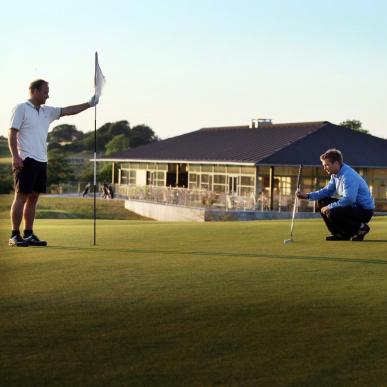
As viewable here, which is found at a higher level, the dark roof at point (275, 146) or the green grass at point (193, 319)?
the dark roof at point (275, 146)

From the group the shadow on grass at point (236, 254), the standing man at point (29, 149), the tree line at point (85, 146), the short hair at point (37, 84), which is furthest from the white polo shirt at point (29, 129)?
the tree line at point (85, 146)

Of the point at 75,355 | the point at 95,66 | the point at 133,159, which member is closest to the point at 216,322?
the point at 75,355

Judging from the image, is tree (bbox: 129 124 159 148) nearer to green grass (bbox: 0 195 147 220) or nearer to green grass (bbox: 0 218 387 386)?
green grass (bbox: 0 195 147 220)

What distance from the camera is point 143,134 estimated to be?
112 m

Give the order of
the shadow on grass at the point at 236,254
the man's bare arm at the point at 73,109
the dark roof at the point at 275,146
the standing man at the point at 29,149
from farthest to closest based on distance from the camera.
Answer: the dark roof at the point at 275,146 → the man's bare arm at the point at 73,109 → the standing man at the point at 29,149 → the shadow on grass at the point at 236,254

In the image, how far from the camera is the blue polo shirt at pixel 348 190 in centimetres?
920


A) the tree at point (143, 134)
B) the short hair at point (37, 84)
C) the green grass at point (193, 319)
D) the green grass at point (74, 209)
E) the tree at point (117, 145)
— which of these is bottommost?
the green grass at point (74, 209)

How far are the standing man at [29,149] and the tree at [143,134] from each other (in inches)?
3867

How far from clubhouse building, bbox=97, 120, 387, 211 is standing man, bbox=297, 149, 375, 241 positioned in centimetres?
3099

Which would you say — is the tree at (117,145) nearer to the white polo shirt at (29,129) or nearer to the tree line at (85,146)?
the tree line at (85,146)

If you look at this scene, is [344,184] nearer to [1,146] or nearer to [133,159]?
[1,146]

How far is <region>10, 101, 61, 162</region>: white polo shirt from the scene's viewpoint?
845 cm

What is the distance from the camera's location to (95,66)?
31.7 feet

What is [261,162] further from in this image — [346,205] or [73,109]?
[73,109]
